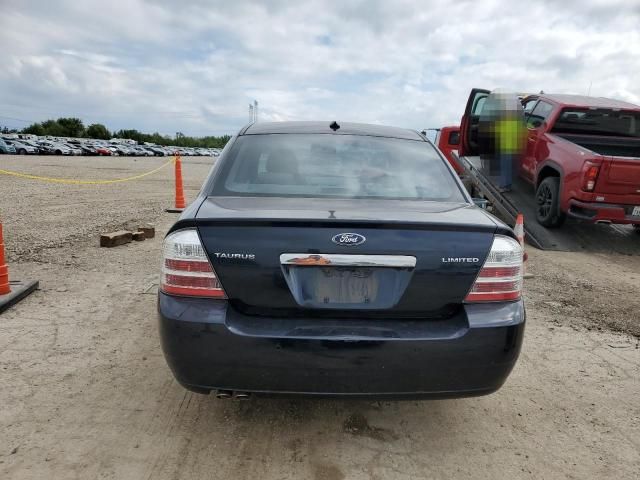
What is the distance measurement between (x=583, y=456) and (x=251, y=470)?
1.73 m

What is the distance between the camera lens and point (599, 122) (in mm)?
8297

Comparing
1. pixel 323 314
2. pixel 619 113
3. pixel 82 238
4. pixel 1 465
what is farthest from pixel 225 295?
pixel 619 113

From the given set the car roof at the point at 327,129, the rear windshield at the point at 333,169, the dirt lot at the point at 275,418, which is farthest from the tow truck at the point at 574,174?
the rear windshield at the point at 333,169

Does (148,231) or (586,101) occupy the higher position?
(586,101)

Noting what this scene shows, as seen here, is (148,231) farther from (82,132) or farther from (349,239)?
(82,132)

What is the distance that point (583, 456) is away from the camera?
8.39 ft

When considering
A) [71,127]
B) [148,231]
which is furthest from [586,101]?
[71,127]

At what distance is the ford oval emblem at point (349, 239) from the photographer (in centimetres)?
218

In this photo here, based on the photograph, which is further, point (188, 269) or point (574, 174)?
point (574, 174)

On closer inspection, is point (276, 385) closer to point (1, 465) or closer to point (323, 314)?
point (323, 314)

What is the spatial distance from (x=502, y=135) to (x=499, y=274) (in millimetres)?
7452

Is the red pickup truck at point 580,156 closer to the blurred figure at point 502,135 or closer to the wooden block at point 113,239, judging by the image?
the blurred figure at point 502,135

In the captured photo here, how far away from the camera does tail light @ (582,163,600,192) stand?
7.07 meters

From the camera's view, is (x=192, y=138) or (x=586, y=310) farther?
Answer: (x=192, y=138)
